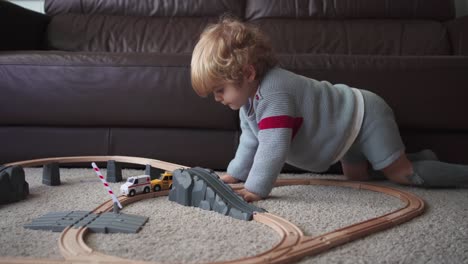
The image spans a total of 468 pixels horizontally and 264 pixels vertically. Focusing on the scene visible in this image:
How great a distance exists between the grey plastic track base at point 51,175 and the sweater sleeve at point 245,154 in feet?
1.71

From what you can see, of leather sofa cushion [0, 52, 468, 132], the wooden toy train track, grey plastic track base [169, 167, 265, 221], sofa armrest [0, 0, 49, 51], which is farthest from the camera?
sofa armrest [0, 0, 49, 51]

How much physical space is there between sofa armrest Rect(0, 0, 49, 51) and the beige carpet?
0.79m

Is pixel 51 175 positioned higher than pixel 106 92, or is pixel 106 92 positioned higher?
pixel 106 92

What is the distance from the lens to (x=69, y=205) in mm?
1203

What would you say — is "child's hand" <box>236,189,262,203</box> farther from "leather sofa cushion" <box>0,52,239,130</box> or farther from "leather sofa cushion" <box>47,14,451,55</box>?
"leather sofa cushion" <box>47,14,451,55</box>

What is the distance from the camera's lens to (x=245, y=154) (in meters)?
1.47

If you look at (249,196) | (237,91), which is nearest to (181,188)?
(249,196)

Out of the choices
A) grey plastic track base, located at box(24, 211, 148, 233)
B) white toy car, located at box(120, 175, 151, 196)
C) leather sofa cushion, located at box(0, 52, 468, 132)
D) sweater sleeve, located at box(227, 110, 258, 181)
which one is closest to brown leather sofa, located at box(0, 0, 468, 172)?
leather sofa cushion, located at box(0, 52, 468, 132)

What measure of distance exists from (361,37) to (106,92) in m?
1.14

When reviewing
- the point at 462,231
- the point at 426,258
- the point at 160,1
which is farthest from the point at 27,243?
the point at 160,1

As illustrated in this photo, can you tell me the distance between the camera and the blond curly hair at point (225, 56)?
4.09ft

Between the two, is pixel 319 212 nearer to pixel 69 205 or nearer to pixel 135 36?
pixel 69 205

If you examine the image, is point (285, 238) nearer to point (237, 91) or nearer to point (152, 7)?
point (237, 91)

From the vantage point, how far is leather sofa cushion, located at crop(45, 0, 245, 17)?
231 centimetres
